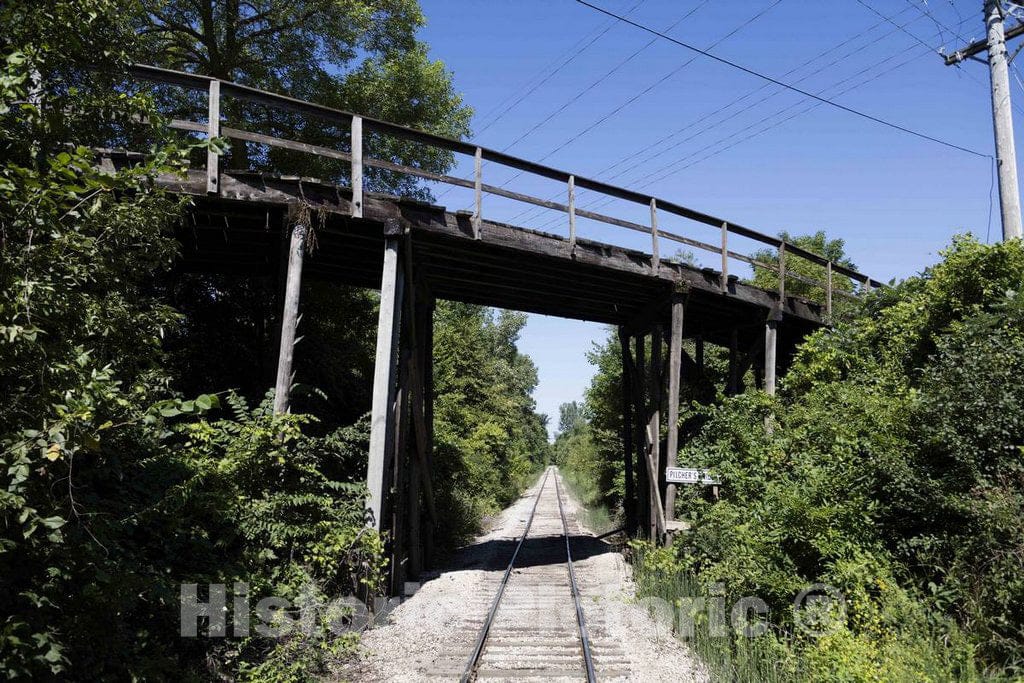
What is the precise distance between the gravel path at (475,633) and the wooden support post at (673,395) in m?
1.49

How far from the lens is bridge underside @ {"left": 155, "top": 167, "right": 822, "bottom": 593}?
7766 millimetres

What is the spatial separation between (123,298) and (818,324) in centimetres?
1378

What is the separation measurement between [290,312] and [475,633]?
4209mm

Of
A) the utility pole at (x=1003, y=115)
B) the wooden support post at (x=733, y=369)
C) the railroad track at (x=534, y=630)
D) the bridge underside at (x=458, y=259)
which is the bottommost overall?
the railroad track at (x=534, y=630)

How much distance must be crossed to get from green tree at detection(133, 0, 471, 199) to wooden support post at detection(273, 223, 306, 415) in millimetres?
6818

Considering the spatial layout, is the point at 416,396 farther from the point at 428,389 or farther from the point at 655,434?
the point at 655,434

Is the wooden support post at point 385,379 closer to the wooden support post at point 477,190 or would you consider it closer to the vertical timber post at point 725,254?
the wooden support post at point 477,190

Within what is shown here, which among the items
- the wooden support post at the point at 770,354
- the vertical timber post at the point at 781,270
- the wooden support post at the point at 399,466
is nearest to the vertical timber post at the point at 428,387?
the wooden support post at the point at 399,466

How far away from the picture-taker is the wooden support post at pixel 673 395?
1127 centimetres

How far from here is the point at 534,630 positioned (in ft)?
24.3

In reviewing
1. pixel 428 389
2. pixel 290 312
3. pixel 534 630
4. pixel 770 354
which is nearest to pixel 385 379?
pixel 290 312

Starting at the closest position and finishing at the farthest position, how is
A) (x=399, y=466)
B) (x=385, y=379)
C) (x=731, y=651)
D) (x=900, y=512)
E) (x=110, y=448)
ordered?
A: (x=110, y=448), (x=731, y=651), (x=900, y=512), (x=385, y=379), (x=399, y=466)

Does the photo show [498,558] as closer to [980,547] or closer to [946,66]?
[980,547]

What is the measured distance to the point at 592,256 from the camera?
10.3 metres
